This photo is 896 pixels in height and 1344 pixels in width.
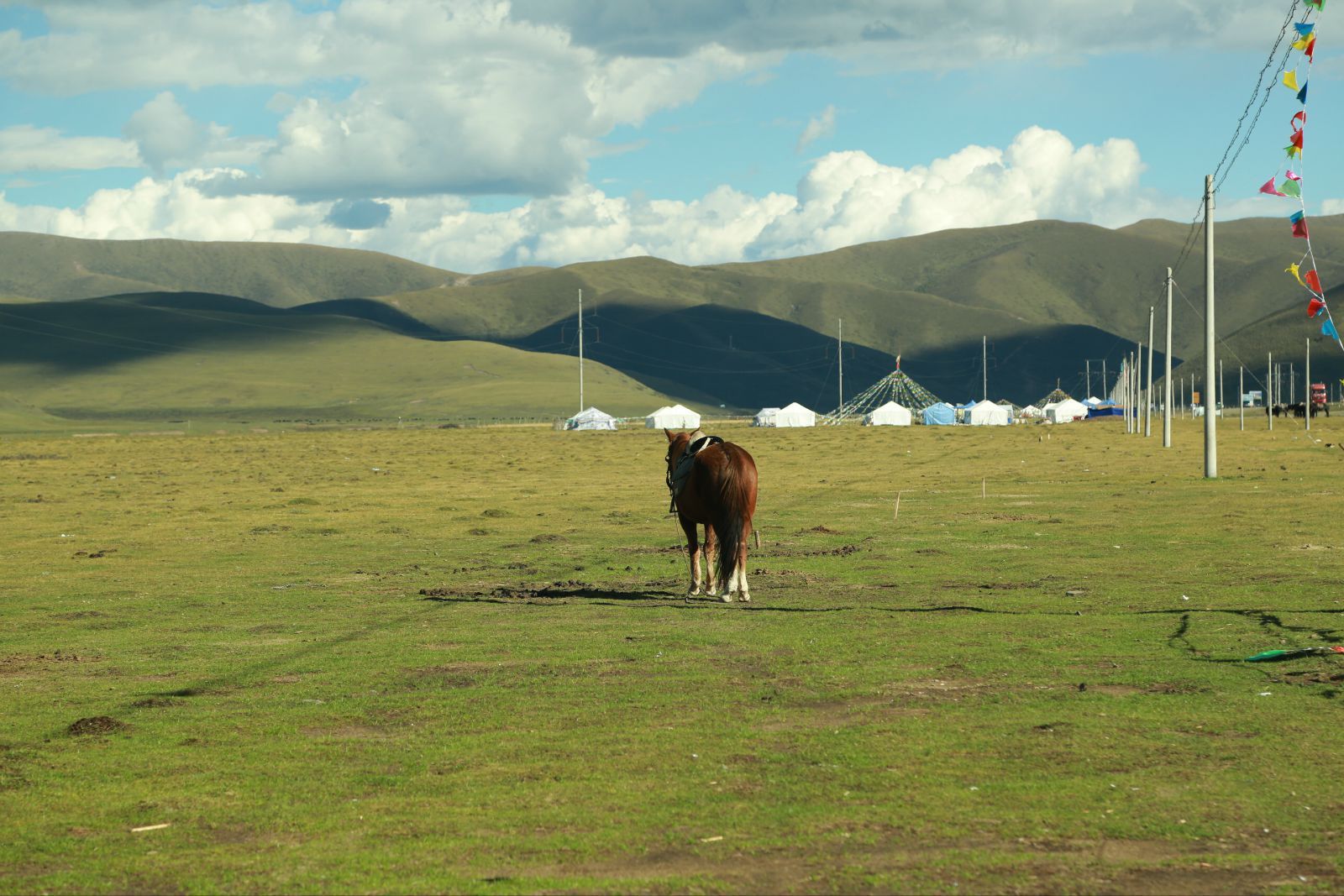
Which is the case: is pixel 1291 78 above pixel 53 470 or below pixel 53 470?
above

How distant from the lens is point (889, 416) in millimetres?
176250

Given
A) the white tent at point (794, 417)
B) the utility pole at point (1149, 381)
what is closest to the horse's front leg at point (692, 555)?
the utility pole at point (1149, 381)

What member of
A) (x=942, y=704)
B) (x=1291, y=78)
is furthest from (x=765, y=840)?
(x=1291, y=78)

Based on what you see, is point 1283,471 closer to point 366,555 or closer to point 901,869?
point 366,555

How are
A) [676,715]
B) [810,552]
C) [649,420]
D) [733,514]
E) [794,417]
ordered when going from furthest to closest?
1. [649,420]
2. [794,417]
3. [810,552]
4. [733,514]
5. [676,715]

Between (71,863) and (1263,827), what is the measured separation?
6.64 meters

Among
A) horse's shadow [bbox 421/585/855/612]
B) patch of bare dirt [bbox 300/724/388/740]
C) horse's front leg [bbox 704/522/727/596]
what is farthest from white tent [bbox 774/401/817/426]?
patch of bare dirt [bbox 300/724/388/740]

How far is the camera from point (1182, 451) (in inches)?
2699

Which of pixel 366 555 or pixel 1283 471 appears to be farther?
pixel 1283 471

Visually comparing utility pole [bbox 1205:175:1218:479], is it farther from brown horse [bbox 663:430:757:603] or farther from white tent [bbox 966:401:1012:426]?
white tent [bbox 966:401:1012:426]

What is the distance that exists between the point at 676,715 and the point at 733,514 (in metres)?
7.30

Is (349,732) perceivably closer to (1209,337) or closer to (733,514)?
(733,514)

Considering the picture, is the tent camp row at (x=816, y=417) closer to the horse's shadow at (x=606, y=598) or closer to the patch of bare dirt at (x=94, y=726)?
the horse's shadow at (x=606, y=598)

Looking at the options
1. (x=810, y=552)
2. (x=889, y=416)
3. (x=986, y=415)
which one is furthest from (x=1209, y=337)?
(x=986, y=415)
